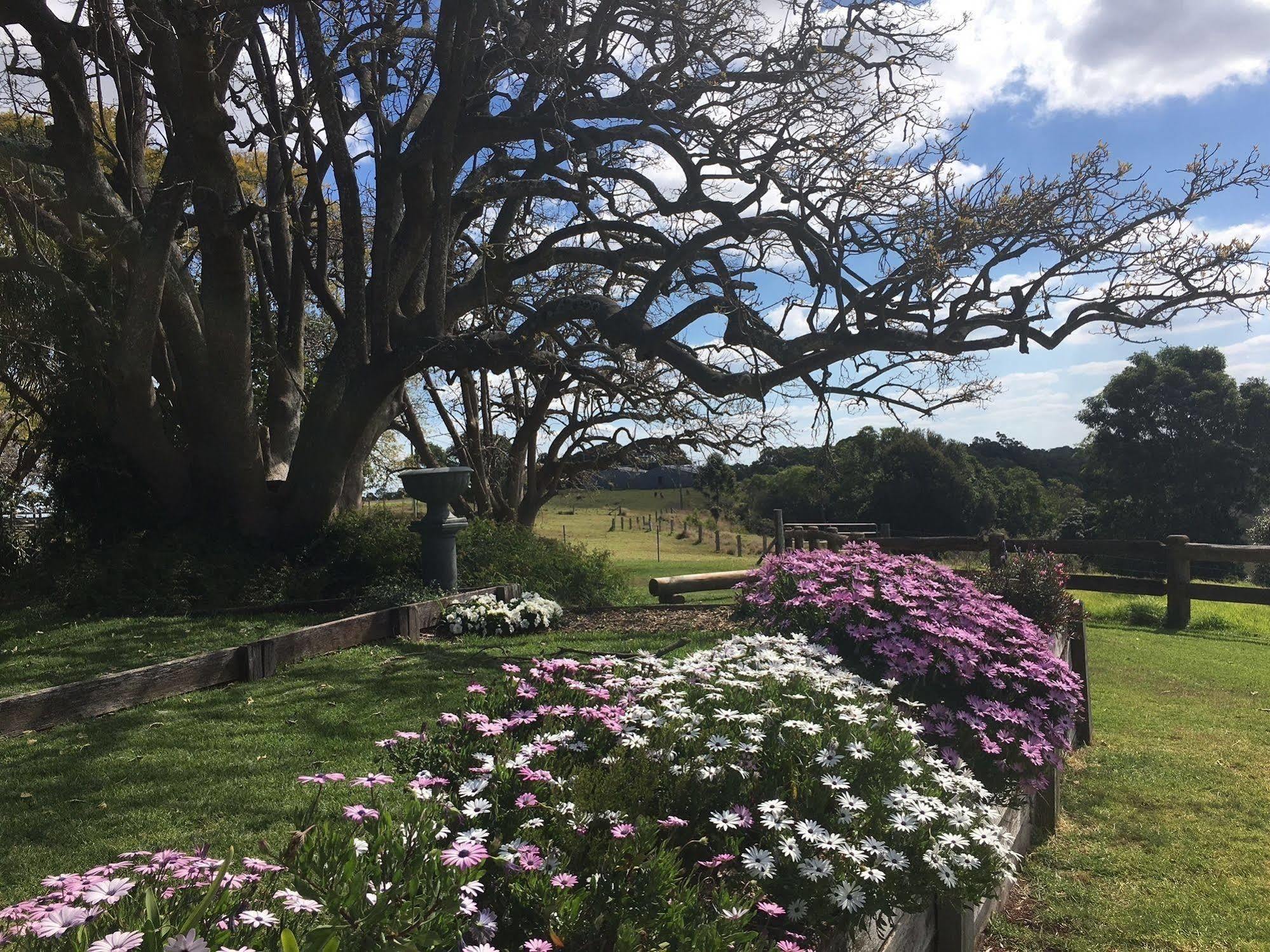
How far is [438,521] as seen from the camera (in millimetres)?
10836

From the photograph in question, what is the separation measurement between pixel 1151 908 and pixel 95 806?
5.25 meters

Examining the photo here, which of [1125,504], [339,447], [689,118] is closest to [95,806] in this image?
[339,447]

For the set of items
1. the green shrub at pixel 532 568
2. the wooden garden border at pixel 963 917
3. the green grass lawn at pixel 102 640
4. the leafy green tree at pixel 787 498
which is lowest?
the wooden garden border at pixel 963 917

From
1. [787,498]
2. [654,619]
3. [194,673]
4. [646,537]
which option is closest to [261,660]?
[194,673]

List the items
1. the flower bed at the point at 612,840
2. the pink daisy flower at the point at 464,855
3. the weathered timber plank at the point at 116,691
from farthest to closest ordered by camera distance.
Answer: the weathered timber plank at the point at 116,691 < the pink daisy flower at the point at 464,855 < the flower bed at the point at 612,840

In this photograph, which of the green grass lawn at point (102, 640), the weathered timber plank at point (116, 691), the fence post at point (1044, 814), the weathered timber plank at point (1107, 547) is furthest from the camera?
the weathered timber plank at point (1107, 547)

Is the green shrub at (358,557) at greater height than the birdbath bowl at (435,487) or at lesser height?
lesser

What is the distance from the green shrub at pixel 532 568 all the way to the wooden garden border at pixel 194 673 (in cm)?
326

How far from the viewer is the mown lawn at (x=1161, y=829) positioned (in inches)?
148

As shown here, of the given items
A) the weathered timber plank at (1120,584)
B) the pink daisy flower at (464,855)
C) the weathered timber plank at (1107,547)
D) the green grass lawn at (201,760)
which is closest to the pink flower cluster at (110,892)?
the pink daisy flower at (464,855)

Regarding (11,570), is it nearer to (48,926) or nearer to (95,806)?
(95,806)

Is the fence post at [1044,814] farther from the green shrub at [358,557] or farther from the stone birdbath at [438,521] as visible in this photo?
the green shrub at [358,557]

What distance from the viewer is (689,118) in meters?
10.9

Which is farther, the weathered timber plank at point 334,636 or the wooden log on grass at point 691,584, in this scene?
the wooden log on grass at point 691,584
